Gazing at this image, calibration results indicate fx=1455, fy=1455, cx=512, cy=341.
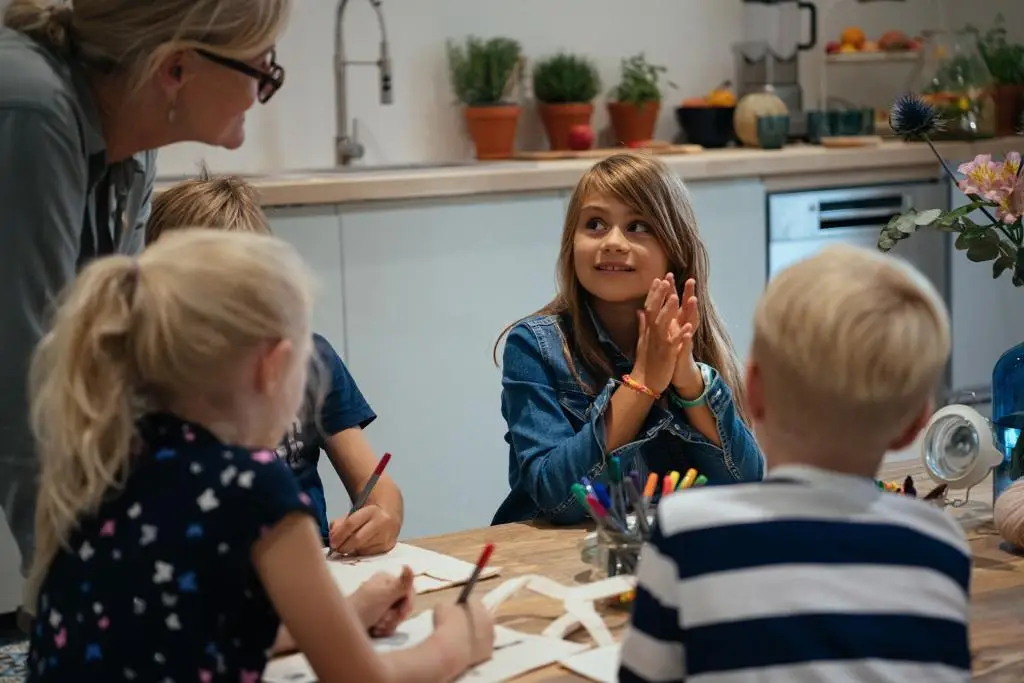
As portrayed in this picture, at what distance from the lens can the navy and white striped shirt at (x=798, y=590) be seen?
3.64ft

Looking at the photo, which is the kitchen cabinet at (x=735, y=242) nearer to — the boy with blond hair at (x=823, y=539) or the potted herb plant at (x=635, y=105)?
the potted herb plant at (x=635, y=105)

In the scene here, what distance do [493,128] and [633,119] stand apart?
0.49 m

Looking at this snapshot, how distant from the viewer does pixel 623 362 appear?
85.1 inches

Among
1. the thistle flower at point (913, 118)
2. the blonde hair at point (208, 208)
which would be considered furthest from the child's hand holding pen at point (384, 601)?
the thistle flower at point (913, 118)

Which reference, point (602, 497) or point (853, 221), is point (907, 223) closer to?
point (602, 497)

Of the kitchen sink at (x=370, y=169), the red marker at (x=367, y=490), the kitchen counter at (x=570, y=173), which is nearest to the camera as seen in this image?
the red marker at (x=367, y=490)

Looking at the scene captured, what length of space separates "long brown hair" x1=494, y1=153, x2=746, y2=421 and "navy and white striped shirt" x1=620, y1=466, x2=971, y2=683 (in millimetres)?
983

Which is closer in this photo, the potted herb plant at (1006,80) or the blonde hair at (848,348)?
the blonde hair at (848,348)

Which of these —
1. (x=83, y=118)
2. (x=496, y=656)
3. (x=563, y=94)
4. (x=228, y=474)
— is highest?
(x=563, y=94)

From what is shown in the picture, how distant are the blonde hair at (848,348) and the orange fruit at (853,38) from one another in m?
3.90

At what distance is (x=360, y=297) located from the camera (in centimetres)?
353

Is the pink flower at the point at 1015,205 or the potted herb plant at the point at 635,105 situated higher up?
the potted herb plant at the point at 635,105

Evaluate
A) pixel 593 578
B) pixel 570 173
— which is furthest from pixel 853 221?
pixel 593 578

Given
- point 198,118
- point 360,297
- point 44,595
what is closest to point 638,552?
point 44,595
